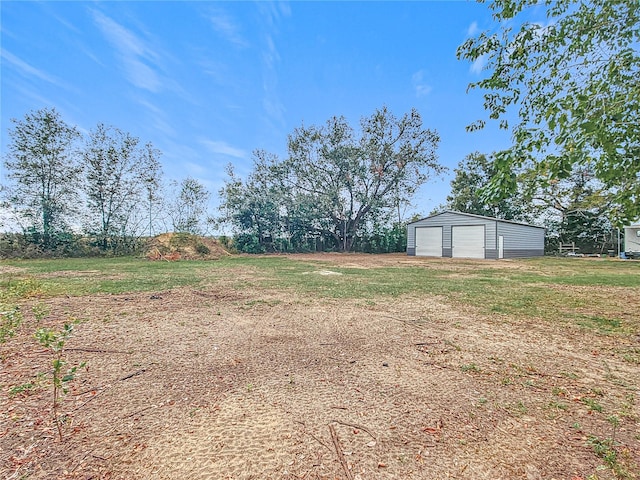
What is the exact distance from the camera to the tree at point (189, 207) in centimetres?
1895

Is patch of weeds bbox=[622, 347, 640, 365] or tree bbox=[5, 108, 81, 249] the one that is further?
tree bbox=[5, 108, 81, 249]

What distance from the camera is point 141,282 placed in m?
7.12

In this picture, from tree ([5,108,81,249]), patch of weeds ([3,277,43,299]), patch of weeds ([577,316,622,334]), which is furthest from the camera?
tree ([5,108,81,249])

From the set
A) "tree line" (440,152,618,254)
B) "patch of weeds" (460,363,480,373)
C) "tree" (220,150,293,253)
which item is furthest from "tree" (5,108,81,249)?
"tree line" (440,152,618,254)

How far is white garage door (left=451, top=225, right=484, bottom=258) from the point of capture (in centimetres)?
1686

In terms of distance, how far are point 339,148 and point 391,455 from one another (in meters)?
20.8

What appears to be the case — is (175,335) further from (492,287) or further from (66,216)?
(66,216)

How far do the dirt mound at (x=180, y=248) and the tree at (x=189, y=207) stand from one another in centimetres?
175

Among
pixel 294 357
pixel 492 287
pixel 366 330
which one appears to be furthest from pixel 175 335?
pixel 492 287

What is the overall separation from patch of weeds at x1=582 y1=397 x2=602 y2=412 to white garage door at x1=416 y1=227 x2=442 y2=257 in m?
17.4

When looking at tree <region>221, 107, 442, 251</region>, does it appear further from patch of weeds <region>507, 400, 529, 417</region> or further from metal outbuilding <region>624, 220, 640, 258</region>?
patch of weeds <region>507, 400, 529, 417</region>

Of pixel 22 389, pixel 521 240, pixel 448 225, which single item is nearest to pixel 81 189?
pixel 22 389

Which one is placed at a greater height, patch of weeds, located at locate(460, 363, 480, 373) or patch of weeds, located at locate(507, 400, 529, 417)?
patch of weeds, located at locate(460, 363, 480, 373)

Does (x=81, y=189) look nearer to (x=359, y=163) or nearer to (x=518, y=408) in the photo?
(x=359, y=163)
